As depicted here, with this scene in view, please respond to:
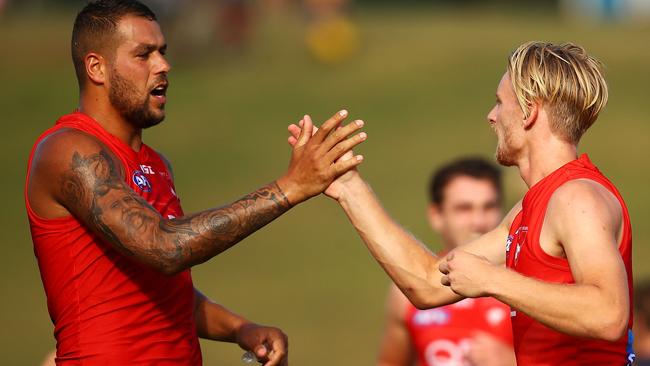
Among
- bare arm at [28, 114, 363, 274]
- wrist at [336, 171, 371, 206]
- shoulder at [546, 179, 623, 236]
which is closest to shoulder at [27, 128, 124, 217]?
bare arm at [28, 114, 363, 274]

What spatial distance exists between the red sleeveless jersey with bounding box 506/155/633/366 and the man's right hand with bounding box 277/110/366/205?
961 mm

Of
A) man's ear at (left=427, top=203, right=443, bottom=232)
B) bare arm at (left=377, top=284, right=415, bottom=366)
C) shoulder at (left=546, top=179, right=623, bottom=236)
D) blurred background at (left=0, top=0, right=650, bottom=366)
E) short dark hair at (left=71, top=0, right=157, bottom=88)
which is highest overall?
short dark hair at (left=71, top=0, right=157, bottom=88)

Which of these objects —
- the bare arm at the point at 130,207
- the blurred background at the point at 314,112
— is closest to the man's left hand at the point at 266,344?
the bare arm at the point at 130,207

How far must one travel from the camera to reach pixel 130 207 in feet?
16.1

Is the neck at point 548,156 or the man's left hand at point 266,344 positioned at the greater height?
the neck at point 548,156

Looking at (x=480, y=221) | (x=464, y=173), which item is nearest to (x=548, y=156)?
(x=480, y=221)

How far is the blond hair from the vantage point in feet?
15.8

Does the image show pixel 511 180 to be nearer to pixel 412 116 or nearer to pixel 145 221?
pixel 412 116

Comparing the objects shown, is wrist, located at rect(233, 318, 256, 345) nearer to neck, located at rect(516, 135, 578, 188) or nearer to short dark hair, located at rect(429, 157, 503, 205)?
neck, located at rect(516, 135, 578, 188)

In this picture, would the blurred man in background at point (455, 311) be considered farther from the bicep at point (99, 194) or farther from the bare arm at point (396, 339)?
the bicep at point (99, 194)

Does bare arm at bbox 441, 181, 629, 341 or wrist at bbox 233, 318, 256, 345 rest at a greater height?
bare arm at bbox 441, 181, 629, 341

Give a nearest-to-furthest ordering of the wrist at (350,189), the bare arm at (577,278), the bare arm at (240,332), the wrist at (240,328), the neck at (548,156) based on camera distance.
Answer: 1. the bare arm at (577,278)
2. the neck at (548,156)
3. the bare arm at (240,332)
4. the wrist at (240,328)
5. the wrist at (350,189)

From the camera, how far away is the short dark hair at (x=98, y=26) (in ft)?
17.7

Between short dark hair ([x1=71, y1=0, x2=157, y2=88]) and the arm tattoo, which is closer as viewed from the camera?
the arm tattoo
